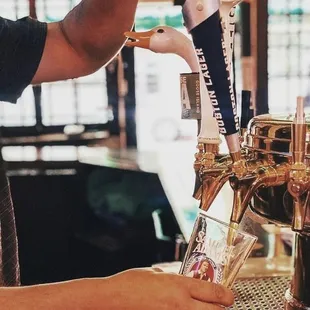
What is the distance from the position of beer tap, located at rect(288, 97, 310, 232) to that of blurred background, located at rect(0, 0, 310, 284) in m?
1.46

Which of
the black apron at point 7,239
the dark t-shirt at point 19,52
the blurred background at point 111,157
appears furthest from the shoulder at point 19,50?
the blurred background at point 111,157

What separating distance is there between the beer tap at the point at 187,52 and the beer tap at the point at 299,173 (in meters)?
0.10

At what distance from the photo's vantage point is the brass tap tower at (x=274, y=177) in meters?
0.73

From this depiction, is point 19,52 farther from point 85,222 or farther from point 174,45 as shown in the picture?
point 85,222

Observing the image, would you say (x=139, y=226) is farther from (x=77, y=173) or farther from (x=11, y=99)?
(x=11, y=99)

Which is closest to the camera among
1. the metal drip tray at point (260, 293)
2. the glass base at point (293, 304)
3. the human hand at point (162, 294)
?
the human hand at point (162, 294)

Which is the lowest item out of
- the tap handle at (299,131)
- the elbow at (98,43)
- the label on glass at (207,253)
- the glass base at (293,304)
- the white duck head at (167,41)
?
the glass base at (293,304)

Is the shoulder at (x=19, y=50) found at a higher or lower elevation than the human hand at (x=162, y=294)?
higher

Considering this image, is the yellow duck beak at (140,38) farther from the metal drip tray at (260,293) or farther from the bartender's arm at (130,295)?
the metal drip tray at (260,293)

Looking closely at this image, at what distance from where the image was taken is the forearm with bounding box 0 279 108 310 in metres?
0.68

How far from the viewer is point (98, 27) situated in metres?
1.29

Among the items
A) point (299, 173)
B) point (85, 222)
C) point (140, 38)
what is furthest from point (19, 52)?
point (85, 222)

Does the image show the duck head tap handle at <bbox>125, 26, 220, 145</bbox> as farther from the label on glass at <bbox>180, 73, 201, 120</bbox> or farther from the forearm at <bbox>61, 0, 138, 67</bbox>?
the forearm at <bbox>61, 0, 138, 67</bbox>

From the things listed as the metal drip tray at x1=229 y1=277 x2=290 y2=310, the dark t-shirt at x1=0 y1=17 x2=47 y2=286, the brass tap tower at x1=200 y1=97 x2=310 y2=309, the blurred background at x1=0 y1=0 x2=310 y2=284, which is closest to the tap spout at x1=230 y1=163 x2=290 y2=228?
the brass tap tower at x1=200 y1=97 x2=310 y2=309
